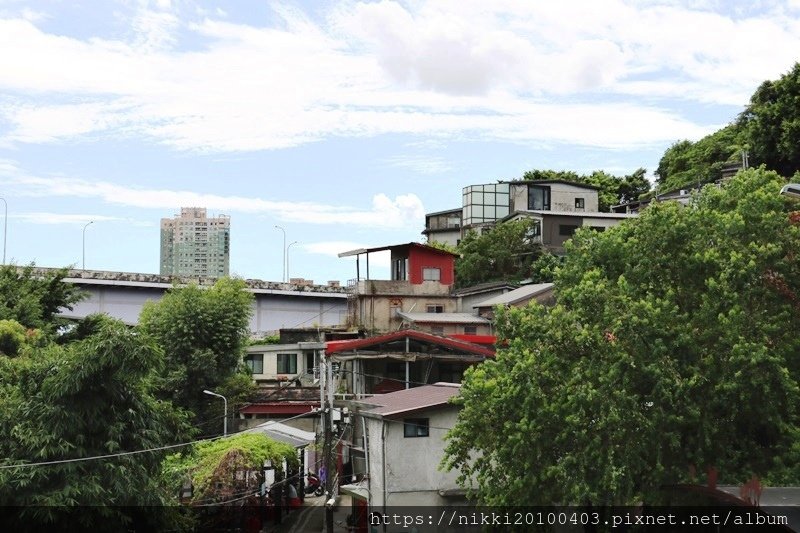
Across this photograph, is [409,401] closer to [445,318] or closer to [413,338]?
[413,338]

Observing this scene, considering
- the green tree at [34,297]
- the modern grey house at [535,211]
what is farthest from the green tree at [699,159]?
the green tree at [34,297]

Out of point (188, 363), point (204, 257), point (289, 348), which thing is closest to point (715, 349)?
point (188, 363)

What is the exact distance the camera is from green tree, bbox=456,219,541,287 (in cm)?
6750

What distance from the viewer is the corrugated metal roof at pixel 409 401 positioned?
3275 cm

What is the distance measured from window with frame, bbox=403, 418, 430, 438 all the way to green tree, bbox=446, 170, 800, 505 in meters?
5.87

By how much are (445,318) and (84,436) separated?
113 ft

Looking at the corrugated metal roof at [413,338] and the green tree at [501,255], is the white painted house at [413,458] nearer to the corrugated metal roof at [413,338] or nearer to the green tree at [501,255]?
the corrugated metal roof at [413,338]

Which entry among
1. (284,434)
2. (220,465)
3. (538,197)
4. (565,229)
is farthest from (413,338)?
(538,197)

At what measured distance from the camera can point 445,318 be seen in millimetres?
58625

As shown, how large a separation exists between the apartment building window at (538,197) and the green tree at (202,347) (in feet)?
77.2

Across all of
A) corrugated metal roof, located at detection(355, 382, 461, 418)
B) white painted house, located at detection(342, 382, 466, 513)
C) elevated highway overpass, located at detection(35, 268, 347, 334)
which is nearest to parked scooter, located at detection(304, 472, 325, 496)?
corrugated metal roof, located at detection(355, 382, 461, 418)

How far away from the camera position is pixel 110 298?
252ft

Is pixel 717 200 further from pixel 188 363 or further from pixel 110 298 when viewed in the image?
pixel 110 298

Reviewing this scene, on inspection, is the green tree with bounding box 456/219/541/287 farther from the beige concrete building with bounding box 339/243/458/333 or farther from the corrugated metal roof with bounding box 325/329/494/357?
the corrugated metal roof with bounding box 325/329/494/357
